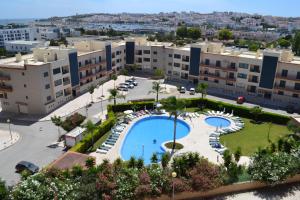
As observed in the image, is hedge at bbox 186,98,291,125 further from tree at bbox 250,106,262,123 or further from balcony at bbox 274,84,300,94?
balcony at bbox 274,84,300,94

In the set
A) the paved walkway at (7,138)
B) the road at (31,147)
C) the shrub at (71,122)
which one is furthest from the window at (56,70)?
the paved walkway at (7,138)

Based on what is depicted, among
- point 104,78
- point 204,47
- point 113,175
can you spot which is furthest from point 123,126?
point 204,47

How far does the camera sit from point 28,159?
37.6 m

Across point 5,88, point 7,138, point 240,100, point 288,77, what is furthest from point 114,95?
point 288,77

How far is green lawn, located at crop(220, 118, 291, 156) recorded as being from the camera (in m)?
42.0

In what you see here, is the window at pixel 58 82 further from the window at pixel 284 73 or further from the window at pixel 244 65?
the window at pixel 284 73

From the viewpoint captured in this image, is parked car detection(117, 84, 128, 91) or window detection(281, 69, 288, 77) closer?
window detection(281, 69, 288, 77)

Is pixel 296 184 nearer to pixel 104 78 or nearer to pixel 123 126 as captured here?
pixel 123 126

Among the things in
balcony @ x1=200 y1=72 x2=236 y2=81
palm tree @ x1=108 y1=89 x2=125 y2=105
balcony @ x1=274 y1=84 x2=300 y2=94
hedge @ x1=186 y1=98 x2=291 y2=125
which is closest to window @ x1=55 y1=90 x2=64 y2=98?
palm tree @ x1=108 y1=89 x2=125 y2=105

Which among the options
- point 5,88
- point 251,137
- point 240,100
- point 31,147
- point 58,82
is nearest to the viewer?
point 31,147

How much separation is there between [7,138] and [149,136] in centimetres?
2273

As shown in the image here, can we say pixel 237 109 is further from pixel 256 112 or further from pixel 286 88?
pixel 286 88

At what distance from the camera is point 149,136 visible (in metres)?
47.3

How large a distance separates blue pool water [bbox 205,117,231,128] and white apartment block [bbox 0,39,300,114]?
13.7 metres
